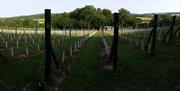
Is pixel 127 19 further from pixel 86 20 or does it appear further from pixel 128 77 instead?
pixel 128 77

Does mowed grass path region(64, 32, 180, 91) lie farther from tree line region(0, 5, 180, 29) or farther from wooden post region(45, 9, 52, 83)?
tree line region(0, 5, 180, 29)

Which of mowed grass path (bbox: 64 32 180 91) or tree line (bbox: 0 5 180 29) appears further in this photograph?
tree line (bbox: 0 5 180 29)

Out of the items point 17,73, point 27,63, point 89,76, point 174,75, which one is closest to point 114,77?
point 89,76

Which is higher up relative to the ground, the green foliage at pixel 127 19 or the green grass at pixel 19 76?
the green foliage at pixel 127 19

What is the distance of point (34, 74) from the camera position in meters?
15.2

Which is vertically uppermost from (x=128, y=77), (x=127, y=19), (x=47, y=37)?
(x=127, y=19)

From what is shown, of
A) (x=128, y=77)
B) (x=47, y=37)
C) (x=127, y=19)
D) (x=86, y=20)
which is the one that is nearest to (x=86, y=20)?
(x=86, y=20)

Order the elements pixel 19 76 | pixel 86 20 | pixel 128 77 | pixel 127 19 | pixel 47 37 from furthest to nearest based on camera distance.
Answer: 1. pixel 127 19
2. pixel 86 20
3. pixel 128 77
4. pixel 19 76
5. pixel 47 37

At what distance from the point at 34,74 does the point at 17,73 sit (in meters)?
1.06

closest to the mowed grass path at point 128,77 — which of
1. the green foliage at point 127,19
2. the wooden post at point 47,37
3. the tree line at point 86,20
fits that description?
the wooden post at point 47,37

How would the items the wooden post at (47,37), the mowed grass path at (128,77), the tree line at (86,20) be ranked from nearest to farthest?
the mowed grass path at (128,77) < the wooden post at (47,37) < the tree line at (86,20)

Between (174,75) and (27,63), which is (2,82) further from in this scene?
(174,75)

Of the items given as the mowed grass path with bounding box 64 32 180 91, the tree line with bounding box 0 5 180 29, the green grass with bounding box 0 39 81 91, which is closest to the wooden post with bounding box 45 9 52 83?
the green grass with bounding box 0 39 81 91

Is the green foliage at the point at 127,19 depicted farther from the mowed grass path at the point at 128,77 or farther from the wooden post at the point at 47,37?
the wooden post at the point at 47,37
